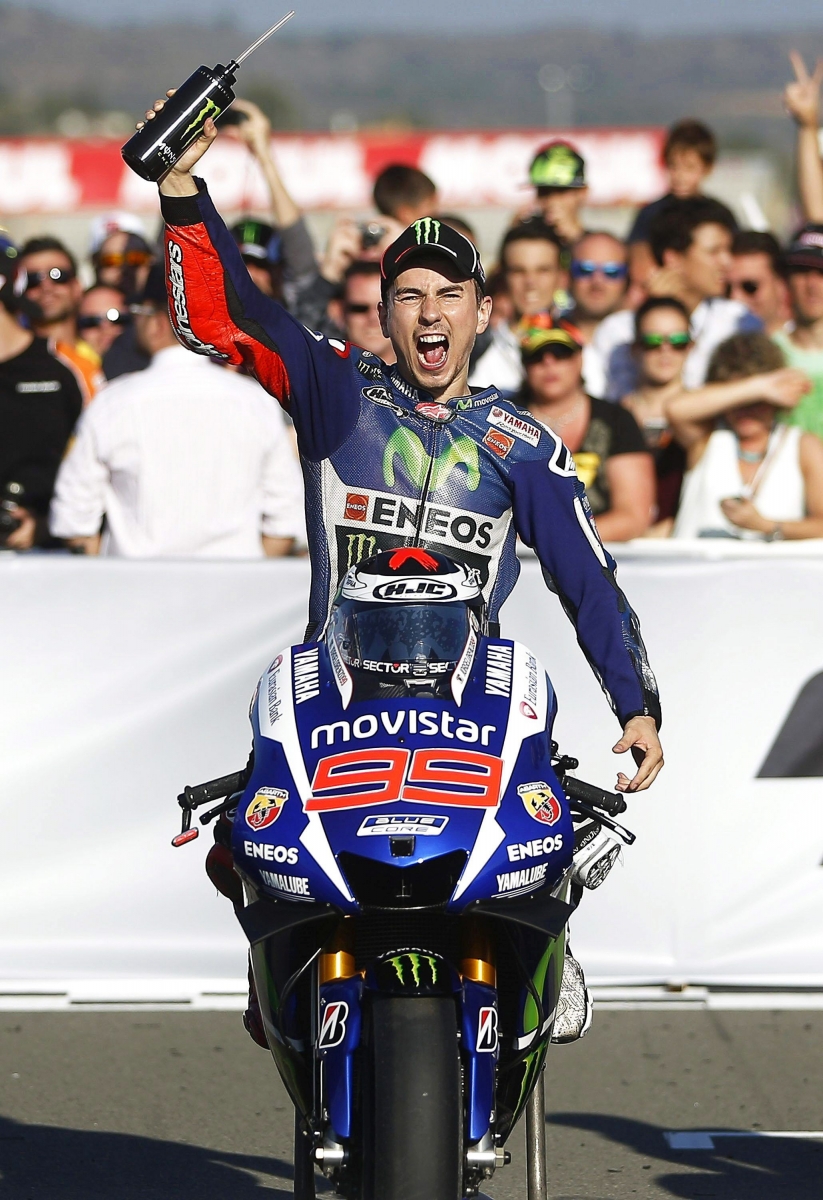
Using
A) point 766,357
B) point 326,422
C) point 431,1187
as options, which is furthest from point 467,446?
point 766,357

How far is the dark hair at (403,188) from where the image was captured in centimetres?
1070

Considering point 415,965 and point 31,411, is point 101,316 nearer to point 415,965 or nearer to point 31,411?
point 31,411

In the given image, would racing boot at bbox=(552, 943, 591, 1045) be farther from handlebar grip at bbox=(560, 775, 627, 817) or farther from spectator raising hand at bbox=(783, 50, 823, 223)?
spectator raising hand at bbox=(783, 50, 823, 223)

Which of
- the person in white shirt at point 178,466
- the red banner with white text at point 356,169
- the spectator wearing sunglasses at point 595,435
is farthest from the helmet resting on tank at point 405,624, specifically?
the red banner with white text at point 356,169

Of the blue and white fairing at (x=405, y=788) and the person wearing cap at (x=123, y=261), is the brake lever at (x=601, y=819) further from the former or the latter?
the person wearing cap at (x=123, y=261)

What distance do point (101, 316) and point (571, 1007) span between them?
7.87 m

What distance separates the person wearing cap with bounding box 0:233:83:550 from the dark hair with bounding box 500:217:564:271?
2254 mm

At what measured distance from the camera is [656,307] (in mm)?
9227

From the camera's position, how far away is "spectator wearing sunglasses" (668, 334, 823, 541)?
847cm

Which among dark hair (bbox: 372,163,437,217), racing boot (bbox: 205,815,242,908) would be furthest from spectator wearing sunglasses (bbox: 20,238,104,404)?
racing boot (bbox: 205,815,242,908)

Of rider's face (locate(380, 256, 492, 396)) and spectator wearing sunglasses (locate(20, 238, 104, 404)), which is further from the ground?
spectator wearing sunglasses (locate(20, 238, 104, 404))

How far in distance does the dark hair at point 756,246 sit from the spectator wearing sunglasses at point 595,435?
8.32ft

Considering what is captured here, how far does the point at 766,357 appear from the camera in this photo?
28.7 ft

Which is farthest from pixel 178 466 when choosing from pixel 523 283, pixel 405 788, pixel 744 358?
pixel 405 788
